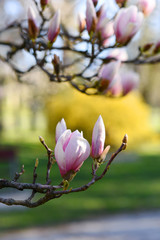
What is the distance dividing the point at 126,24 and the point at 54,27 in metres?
0.35

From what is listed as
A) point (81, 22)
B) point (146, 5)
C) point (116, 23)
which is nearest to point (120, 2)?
point (146, 5)

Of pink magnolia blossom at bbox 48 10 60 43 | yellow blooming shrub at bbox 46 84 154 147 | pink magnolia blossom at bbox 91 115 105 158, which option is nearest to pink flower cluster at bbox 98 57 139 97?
pink magnolia blossom at bbox 48 10 60 43

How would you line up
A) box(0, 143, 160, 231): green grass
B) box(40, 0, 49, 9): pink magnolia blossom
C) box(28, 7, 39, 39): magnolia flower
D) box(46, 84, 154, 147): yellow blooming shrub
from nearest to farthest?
box(28, 7, 39, 39): magnolia flower, box(40, 0, 49, 9): pink magnolia blossom, box(0, 143, 160, 231): green grass, box(46, 84, 154, 147): yellow blooming shrub

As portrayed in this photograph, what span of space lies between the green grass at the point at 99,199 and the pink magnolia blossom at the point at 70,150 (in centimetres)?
640

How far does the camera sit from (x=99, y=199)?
9.48 m

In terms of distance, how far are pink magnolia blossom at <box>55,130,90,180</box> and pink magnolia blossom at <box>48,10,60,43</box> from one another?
68 cm

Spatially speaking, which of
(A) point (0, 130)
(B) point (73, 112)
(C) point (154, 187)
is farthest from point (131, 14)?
(A) point (0, 130)

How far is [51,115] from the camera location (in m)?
18.9

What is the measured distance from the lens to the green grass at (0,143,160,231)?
8.02 m

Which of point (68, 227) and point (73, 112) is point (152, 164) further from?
point (68, 227)

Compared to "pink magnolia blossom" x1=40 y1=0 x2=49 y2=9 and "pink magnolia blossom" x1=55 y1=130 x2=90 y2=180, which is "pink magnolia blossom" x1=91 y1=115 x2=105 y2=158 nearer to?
"pink magnolia blossom" x1=55 y1=130 x2=90 y2=180

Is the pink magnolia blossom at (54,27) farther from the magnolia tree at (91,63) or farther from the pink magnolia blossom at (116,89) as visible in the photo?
the pink magnolia blossom at (116,89)

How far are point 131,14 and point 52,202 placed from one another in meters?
7.94

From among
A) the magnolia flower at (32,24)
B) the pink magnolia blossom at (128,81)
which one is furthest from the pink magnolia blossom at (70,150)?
the pink magnolia blossom at (128,81)
